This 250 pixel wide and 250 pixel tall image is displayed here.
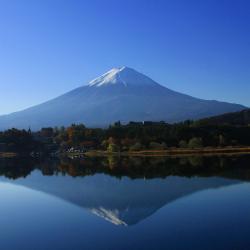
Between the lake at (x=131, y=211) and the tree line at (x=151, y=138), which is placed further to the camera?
the tree line at (x=151, y=138)

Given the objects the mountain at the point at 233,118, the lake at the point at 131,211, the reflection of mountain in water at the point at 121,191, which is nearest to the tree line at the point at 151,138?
the mountain at the point at 233,118

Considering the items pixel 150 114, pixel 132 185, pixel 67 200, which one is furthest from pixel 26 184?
pixel 150 114

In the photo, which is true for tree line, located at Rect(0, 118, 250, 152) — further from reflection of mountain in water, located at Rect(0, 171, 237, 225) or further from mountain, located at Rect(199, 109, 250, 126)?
reflection of mountain in water, located at Rect(0, 171, 237, 225)

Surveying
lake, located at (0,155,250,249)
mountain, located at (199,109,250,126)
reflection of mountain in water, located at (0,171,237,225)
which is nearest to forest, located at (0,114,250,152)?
mountain, located at (199,109,250,126)

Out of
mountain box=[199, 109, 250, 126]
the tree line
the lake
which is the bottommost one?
the lake

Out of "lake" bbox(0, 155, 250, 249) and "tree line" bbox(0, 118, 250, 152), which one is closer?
"lake" bbox(0, 155, 250, 249)

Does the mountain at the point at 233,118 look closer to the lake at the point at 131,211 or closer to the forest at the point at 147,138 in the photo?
the forest at the point at 147,138

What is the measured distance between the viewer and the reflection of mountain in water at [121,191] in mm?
16312

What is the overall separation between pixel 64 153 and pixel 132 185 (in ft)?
133

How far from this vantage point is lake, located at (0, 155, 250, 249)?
11.8 meters

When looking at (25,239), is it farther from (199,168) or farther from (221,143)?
(221,143)

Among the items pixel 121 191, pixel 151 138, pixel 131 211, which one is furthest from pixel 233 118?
pixel 131 211

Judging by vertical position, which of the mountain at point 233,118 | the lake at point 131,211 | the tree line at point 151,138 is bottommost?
the lake at point 131,211

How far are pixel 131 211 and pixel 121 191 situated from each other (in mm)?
5730
